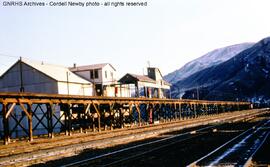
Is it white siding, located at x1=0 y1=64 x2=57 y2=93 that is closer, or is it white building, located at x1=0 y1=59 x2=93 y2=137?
white building, located at x1=0 y1=59 x2=93 y2=137

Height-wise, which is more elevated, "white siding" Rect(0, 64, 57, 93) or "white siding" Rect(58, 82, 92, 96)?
"white siding" Rect(0, 64, 57, 93)

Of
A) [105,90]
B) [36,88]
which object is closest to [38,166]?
[36,88]

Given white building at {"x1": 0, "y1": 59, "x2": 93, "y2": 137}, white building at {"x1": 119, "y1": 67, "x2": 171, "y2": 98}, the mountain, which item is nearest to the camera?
white building at {"x1": 0, "y1": 59, "x2": 93, "y2": 137}

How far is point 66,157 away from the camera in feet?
50.8

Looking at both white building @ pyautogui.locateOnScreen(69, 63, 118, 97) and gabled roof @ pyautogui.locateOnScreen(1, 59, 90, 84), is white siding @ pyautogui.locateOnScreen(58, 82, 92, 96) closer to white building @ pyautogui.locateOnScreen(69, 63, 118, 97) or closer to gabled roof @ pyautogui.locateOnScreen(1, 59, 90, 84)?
gabled roof @ pyautogui.locateOnScreen(1, 59, 90, 84)

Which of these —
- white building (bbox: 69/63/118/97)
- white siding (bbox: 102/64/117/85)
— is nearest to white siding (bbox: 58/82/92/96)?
white building (bbox: 69/63/118/97)

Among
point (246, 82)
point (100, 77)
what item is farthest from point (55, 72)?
point (246, 82)

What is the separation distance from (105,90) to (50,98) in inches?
1193

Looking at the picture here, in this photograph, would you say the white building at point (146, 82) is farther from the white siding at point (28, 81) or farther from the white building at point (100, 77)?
the white siding at point (28, 81)

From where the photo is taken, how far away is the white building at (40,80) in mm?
46031

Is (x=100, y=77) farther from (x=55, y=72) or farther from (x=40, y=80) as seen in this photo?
(x=40, y=80)

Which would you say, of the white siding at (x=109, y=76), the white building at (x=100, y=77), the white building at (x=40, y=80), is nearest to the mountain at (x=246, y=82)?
the white siding at (x=109, y=76)

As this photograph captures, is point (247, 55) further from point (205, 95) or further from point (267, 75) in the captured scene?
point (205, 95)

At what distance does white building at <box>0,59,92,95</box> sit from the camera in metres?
46.0
